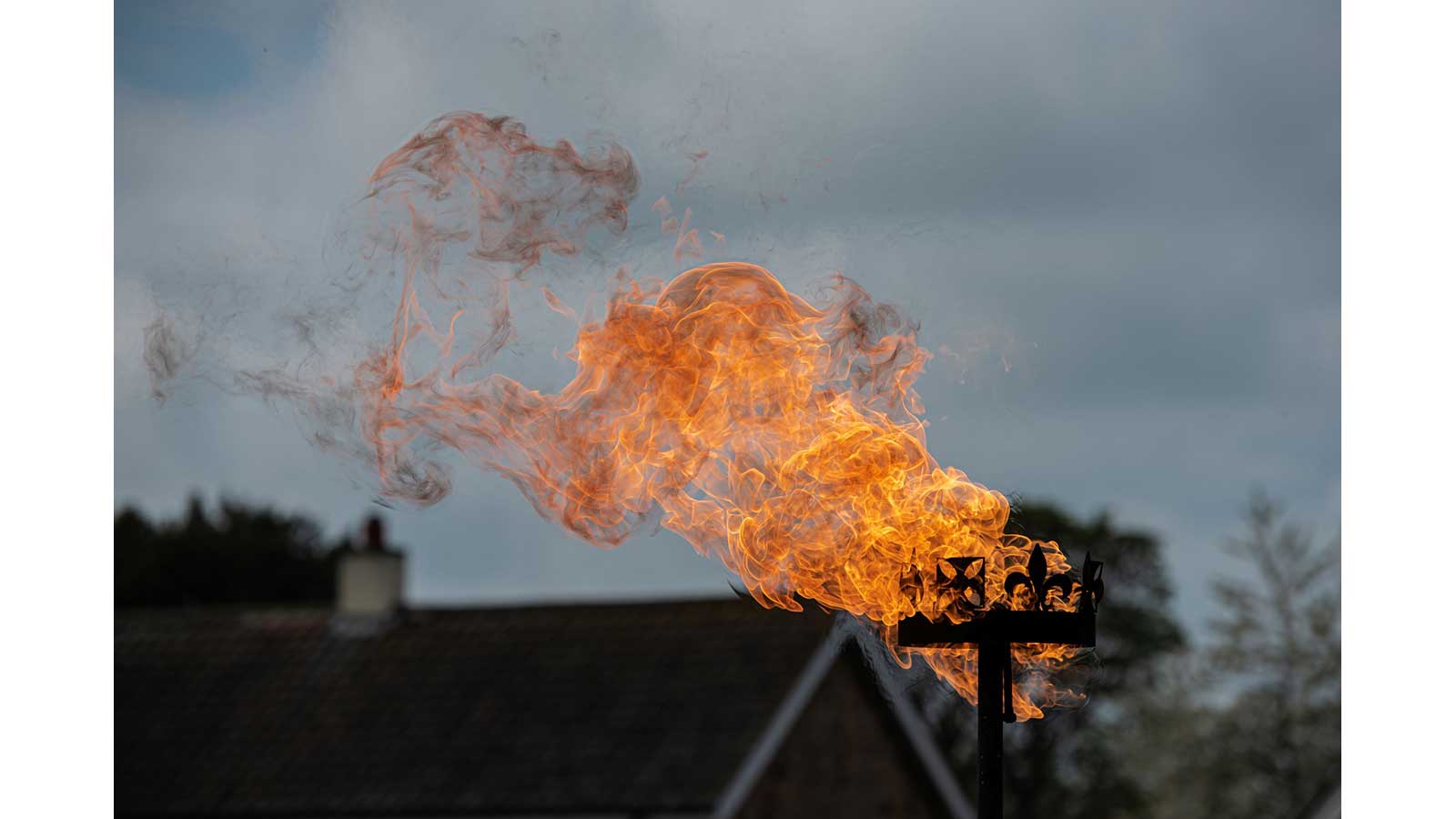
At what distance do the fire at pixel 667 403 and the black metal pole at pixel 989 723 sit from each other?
0.56 ft

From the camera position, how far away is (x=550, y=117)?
7.25 m

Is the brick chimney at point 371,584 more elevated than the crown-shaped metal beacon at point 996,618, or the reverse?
the crown-shaped metal beacon at point 996,618

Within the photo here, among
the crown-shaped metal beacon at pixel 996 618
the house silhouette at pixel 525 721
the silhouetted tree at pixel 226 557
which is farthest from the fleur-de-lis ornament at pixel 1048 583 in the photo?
the silhouetted tree at pixel 226 557

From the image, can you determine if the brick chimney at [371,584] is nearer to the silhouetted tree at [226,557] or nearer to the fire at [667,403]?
the fire at [667,403]

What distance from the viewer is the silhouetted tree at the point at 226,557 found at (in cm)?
3288

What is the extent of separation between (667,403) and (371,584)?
1060cm

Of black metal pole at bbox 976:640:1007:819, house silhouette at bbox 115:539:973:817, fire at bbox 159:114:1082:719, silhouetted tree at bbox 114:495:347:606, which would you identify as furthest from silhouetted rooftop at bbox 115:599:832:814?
silhouetted tree at bbox 114:495:347:606

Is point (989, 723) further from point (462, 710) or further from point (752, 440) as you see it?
point (462, 710)

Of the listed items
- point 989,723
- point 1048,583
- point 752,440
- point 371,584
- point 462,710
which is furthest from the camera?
point 371,584

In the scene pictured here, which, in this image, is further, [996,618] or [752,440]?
[752,440]

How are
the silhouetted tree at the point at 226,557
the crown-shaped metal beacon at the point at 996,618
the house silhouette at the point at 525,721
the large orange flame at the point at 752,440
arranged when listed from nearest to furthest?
the crown-shaped metal beacon at the point at 996,618 < the large orange flame at the point at 752,440 < the house silhouette at the point at 525,721 < the silhouetted tree at the point at 226,557

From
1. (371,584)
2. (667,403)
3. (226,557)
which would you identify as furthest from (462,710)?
(226,557)

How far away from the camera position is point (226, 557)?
34.0m

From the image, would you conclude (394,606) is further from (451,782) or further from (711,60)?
(711,60)
